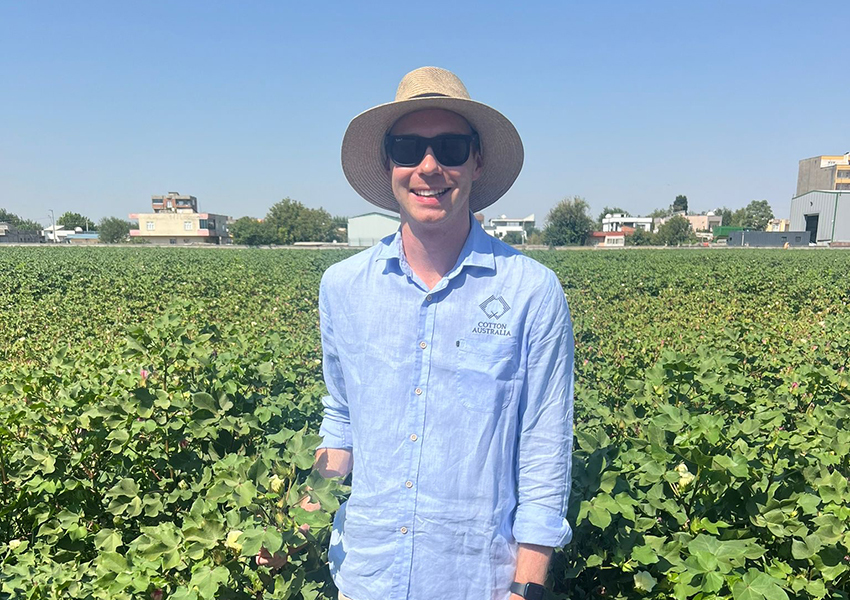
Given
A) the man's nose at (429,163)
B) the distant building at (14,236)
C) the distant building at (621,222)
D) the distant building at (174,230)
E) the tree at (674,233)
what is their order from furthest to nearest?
1. the distant building at (621,222)
2. the distant building at (174,230)
3. the tree at (674,233)
4. the distant building at (14,236)
5. the man's nose at (429,163)

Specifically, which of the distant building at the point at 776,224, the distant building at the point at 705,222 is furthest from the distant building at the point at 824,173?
the distant building at the point at 705,222

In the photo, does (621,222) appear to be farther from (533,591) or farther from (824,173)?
(533,591)

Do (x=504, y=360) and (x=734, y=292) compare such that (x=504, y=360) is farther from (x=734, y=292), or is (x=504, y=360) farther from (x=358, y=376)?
(x=734, y=292)

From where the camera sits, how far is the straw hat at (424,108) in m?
1.54

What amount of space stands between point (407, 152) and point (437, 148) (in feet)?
0.28

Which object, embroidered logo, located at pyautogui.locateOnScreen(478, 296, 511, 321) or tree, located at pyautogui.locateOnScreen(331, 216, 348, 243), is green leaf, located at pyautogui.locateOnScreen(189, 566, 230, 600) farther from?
tree, located at pyautogui.locateOnScreen(331, 216, 348, 243)

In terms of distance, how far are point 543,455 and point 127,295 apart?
43.3 feet

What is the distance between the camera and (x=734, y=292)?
541 inches

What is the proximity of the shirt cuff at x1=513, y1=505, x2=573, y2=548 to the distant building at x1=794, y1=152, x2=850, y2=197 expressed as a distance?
102724mm

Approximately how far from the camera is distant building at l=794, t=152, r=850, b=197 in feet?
291

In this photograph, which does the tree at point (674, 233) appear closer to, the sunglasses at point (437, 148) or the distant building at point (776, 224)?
the distant building at point (776, 224)

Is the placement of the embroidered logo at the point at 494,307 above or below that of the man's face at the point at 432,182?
below

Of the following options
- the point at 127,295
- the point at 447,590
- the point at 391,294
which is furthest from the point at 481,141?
the point at 127,295

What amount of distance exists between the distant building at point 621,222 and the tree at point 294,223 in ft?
219
